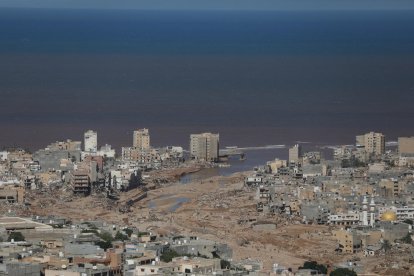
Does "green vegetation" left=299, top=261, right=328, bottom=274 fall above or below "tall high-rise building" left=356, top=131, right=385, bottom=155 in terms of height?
below

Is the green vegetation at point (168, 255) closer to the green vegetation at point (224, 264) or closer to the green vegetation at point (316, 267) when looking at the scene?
the green vegetation at point (224, 264)

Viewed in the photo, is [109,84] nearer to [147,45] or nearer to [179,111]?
[179,111]

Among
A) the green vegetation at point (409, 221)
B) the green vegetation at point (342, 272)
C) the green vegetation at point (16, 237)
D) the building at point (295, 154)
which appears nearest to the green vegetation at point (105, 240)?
the green vegetation at point (16, 237)

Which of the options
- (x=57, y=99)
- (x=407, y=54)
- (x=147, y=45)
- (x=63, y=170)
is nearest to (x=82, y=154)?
(x=63, y=170)

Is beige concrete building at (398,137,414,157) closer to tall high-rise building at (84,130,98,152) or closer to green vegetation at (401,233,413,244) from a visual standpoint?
tall high-rise building at (84,130,98,152)

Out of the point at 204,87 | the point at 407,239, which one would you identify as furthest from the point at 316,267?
the point at 204,87

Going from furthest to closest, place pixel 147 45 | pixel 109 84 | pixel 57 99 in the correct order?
pixel 147 45, pixel 109 84, pixel 57 99

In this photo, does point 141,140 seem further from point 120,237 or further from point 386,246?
point 120,237

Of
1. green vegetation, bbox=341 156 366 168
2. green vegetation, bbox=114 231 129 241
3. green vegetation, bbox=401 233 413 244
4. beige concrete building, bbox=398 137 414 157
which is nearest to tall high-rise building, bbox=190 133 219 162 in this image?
green vegetation, bbox=341 156 366 168
